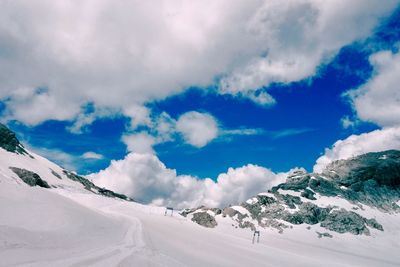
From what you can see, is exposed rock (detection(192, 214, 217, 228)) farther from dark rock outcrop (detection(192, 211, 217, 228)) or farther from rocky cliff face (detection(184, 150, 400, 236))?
rocky cliff face (detection(184, 150, 400, 236))

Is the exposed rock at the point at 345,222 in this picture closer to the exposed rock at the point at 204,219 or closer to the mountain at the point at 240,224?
the mountain at the point at 240,224

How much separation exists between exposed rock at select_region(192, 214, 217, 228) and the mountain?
0.35 m

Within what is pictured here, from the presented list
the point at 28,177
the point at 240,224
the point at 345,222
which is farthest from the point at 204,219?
the point at 28,177

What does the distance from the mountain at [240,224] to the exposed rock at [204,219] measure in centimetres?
35

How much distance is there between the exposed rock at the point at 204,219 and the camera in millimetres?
122506

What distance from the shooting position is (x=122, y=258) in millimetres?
22750

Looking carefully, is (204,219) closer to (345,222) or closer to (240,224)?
(240,224)

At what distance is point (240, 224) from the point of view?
12506cm

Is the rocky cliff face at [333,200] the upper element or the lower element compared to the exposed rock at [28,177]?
upper

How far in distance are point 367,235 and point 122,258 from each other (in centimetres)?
12032

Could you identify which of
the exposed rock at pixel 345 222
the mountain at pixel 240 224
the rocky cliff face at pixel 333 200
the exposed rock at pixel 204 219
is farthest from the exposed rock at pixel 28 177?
the exposed rock at pixel 345 222

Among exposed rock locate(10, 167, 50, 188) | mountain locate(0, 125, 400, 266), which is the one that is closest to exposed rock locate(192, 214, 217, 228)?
mountain locate(0, 125, 400, 266)

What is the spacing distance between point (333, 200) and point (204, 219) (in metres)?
56.8

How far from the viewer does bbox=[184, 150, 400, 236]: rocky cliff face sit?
127m
